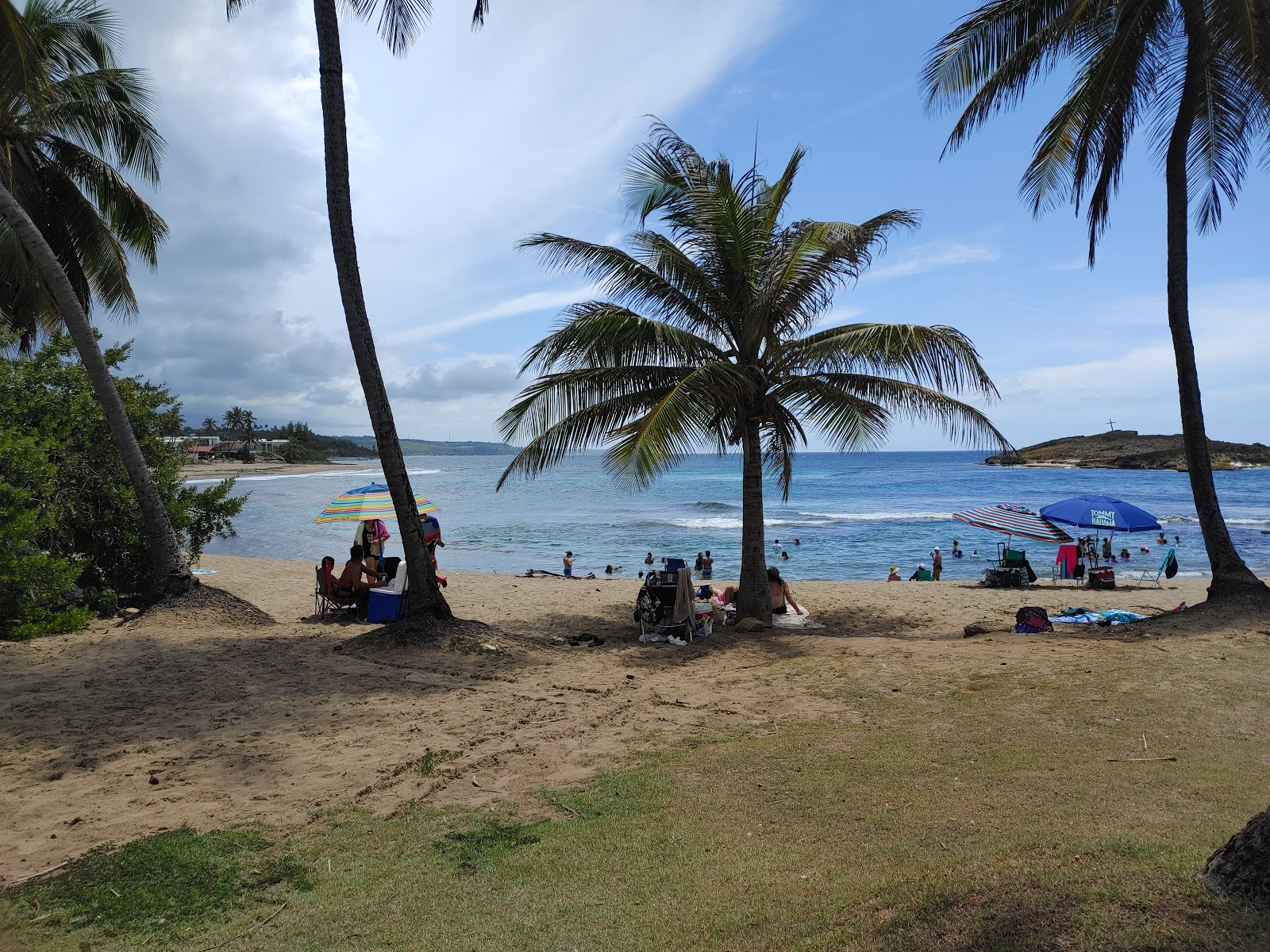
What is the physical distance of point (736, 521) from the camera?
38.7m

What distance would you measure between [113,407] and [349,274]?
12.1 feet

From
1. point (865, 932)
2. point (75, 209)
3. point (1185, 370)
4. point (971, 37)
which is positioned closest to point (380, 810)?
point (865, 932)

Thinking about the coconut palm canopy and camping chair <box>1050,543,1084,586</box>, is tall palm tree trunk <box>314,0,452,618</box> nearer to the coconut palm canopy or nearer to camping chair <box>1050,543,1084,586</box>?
the coconut palm canopy

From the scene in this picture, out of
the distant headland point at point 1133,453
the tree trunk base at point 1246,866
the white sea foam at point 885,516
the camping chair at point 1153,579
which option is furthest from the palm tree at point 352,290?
the distant headland point at point 1133,453

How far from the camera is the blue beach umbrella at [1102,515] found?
49.6ft

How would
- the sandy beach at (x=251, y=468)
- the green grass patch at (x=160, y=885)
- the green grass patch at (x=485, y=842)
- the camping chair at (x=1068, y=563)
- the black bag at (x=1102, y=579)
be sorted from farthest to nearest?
1. the sandy beach at (x=251, y=468)
2. the camping chair at (x=1068, y=563)
3. the black bag at (x=1102, y=579)
4. the green grass patch at (x=485, y=842)
5. the green grass patch at (x=160, y=885)

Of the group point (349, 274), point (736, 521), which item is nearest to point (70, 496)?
point (349, 274)

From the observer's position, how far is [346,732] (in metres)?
5.77

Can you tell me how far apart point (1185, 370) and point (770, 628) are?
6157 mm

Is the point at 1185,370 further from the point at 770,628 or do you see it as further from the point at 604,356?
the point at 604,356

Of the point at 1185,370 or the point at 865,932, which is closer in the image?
the point at 865,932

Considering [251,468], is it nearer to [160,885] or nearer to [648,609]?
[648,609]

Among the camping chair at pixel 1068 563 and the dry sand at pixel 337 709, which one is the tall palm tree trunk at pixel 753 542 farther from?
the camping chair at pixel 1068 563

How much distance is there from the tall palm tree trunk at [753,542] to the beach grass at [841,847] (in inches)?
190
